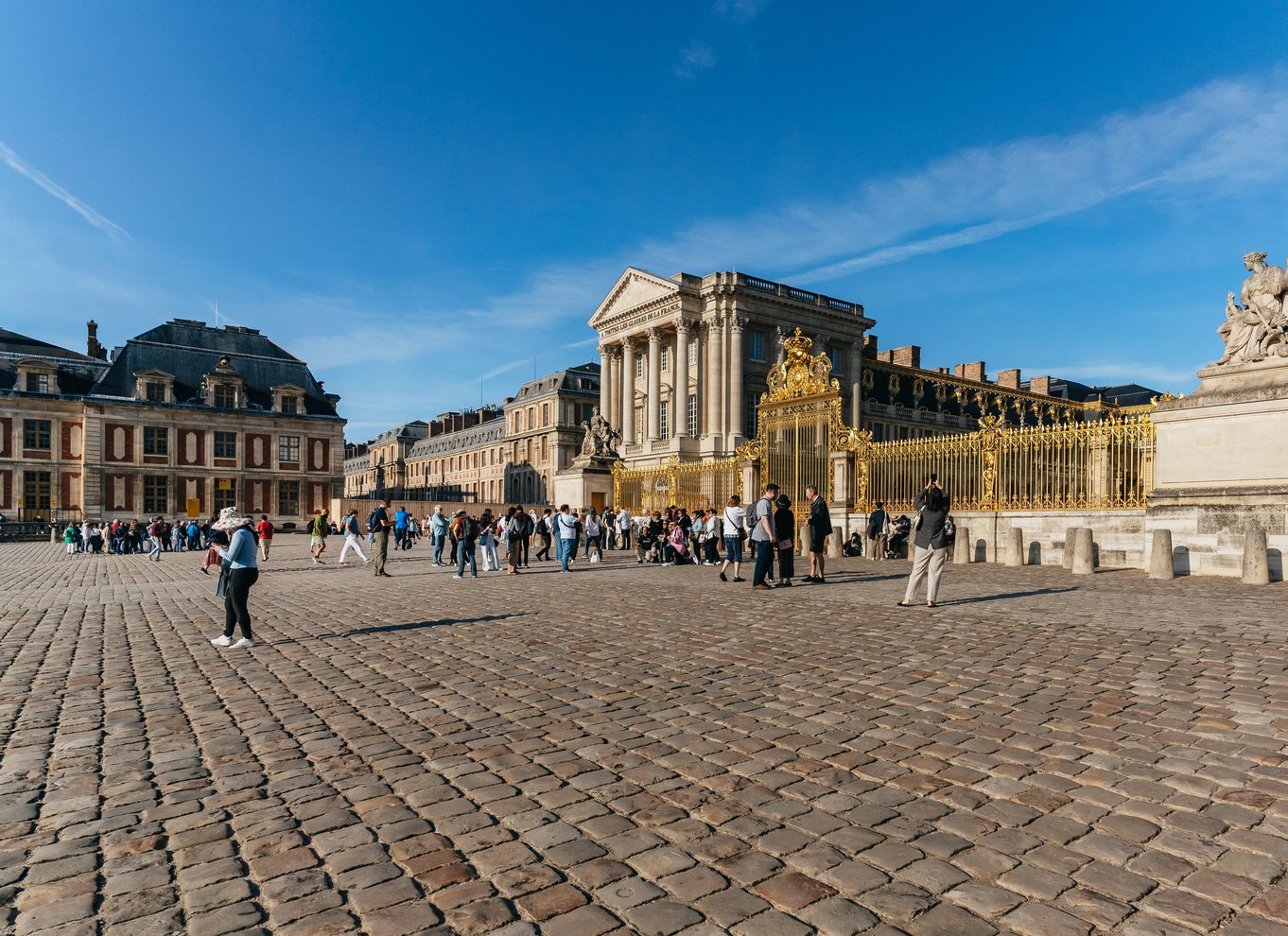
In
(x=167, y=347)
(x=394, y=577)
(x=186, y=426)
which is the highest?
(x=167, y=347)

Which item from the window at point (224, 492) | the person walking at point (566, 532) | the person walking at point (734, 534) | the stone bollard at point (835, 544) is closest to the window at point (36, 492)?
the window at point (224, 492)

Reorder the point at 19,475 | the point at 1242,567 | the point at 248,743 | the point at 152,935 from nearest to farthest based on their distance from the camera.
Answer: the point at 152,935, the point at 248,743, the point at 1242,567, the point at 19,475

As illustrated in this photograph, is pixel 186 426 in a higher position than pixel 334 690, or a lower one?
higher

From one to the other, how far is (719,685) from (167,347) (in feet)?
189

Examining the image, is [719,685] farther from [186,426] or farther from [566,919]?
[186,426]

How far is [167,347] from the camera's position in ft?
173

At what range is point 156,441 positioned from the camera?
50.7 meters

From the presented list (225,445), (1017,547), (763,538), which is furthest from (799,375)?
(225,445)

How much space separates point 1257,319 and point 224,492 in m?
54.2

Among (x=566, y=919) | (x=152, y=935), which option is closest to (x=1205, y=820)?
(x=566, y=919)

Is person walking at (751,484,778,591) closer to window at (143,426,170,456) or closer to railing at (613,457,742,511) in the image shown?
railing at (613,457,742,511)

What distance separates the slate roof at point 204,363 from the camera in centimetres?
5088

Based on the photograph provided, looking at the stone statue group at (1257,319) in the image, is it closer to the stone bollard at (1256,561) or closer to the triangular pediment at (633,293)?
the stone bollard at (1256,561)

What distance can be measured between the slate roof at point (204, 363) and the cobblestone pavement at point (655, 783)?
50.9 metres
